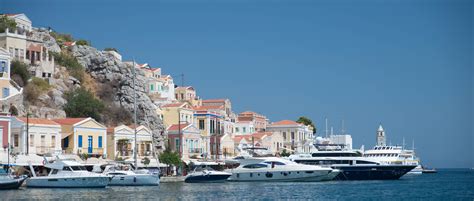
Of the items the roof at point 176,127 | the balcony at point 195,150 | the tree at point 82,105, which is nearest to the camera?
the tree at point 82,105

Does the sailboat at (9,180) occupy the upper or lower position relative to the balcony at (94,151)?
lower

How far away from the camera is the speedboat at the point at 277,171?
75000 mm

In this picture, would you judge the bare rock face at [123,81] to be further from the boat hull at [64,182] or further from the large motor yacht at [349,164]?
the boat hull at [64,182]

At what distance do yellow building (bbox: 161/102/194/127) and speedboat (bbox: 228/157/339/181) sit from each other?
1816 cm

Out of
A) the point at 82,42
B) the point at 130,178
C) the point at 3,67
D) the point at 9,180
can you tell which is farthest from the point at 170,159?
the point at 82,42

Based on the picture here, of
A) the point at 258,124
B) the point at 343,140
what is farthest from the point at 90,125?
the point at 343,140

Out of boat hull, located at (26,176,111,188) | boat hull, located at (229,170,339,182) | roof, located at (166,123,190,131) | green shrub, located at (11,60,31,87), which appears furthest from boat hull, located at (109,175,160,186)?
roof, located at (166,123,190,131)

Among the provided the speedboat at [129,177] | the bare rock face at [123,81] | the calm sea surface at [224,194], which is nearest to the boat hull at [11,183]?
the calm sea surface at [224,194]

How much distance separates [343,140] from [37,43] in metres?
66.0

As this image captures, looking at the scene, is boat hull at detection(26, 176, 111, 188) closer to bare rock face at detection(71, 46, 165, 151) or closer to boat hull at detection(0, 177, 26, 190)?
boat hull at detection(0, 177, 26, 190)

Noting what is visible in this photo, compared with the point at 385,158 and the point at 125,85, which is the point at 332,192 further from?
the point at 385,158

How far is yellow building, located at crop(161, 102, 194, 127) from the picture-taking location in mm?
93250

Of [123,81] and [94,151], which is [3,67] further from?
[123,81]

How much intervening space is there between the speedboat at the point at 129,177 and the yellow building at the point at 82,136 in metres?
7.23
